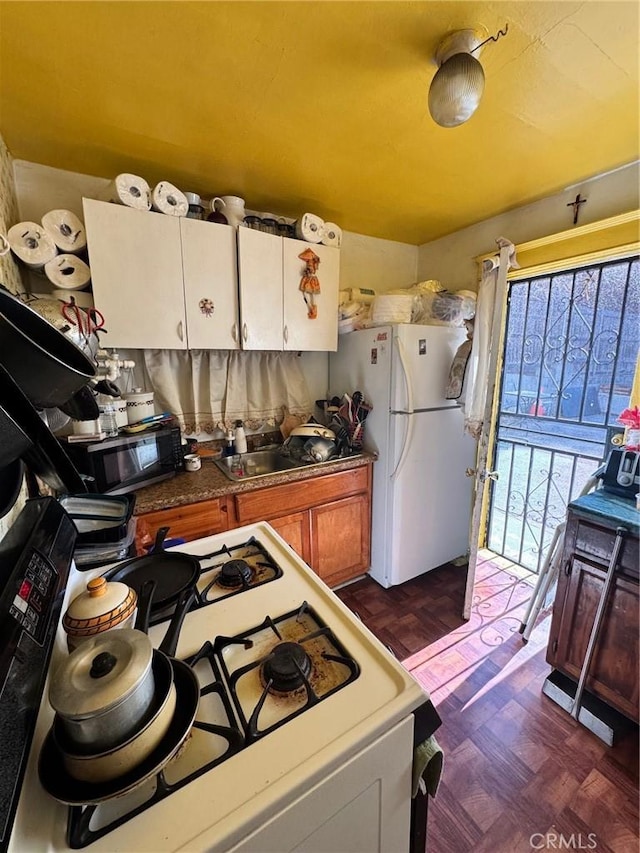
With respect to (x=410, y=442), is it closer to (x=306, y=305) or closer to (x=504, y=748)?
(x=306, y=305)

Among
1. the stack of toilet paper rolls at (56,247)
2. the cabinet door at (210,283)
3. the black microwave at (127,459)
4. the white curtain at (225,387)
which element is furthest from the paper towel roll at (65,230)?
the black microwave at (127,459)

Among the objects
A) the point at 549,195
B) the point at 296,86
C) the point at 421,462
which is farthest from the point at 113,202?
the point at 549,195

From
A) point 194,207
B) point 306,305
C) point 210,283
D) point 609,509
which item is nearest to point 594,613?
point 609,509

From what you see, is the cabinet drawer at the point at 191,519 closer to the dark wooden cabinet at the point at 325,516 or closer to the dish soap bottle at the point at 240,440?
the dark wooden cabinet at the point at 325,516

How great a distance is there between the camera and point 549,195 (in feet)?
6.34

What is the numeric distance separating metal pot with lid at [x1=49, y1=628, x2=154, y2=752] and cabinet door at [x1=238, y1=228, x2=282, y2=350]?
160 centimetres

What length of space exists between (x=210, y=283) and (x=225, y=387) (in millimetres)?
616

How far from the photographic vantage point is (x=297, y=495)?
189cm

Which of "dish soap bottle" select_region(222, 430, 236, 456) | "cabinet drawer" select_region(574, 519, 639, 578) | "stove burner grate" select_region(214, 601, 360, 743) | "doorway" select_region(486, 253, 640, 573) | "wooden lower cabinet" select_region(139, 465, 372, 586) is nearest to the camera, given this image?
"stove burner grate" select_region(214, 601, 360, 743)

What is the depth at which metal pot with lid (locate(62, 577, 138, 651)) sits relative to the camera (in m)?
0.59

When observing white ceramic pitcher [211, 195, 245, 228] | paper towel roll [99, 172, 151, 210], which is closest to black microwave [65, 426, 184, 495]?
paper towel roll [99, 172, 151, 210]

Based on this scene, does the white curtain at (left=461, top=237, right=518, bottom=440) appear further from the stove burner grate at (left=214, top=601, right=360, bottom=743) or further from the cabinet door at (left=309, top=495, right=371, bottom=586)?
the stove burner grate at (left=214, top=601, right=360, bottom=743)

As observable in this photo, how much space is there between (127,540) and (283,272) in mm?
1553

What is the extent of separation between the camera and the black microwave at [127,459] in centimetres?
138
